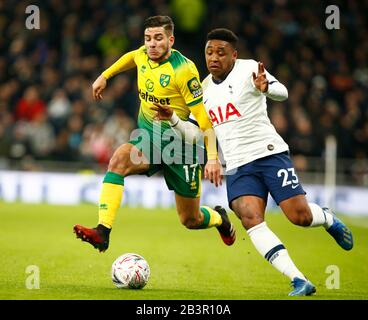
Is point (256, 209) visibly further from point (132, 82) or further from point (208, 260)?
point (132, 82)

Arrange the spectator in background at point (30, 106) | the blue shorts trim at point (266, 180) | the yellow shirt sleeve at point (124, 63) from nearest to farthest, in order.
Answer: the blue shorts trim at point (266, 180)
the yellow shirt sleeve at point (124, 63)
the spectator in background at point (30, 106)

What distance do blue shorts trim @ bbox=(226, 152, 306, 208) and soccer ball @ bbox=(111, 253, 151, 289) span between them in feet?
3.46

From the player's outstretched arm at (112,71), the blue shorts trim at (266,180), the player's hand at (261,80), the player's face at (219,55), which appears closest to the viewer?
the player's hand at (261,80)

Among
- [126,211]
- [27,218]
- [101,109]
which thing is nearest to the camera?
[27,218]

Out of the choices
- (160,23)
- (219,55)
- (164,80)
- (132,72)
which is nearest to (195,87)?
(164,80)

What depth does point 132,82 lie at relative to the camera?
806 inches

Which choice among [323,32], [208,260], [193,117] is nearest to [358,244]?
[208,260]

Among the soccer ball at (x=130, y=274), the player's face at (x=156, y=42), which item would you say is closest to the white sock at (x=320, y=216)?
the soccer ball at (x=130, y=274)

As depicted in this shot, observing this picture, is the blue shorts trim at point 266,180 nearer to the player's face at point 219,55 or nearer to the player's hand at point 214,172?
the player's hand at point 214,172

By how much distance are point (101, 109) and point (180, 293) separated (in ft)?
39.0

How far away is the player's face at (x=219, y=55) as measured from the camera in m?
8.42

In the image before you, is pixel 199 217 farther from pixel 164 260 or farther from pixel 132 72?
pixel 132 72

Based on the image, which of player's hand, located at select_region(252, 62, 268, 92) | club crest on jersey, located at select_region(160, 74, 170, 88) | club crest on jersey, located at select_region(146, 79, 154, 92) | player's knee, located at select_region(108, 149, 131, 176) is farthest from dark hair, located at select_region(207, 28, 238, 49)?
player's knee, located at select_region(108, 149, 131, 176)

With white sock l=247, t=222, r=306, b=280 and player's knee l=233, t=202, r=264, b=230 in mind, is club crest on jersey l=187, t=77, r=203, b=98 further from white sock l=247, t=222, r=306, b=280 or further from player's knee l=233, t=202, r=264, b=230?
white sock l=247, t=222, r=306, b=280
